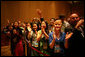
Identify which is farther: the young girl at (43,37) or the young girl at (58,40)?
the young girl at (43,37)

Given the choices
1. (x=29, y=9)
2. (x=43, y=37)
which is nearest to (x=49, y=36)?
(x=43, y=37)

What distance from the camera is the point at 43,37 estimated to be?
1.70 metres

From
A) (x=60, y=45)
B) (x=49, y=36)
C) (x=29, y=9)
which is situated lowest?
(x=60, y=45)

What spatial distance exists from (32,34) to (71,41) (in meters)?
0.67

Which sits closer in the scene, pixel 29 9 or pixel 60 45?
pixel 60 45

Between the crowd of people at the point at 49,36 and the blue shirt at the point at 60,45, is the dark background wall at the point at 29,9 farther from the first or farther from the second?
the blue shirt at the point at 60,45

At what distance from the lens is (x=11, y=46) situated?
2.00 m

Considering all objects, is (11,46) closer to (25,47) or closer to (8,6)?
(25,47)

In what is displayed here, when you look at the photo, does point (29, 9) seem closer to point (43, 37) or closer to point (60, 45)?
point (43, 37)

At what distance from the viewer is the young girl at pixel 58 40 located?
1.55 meters

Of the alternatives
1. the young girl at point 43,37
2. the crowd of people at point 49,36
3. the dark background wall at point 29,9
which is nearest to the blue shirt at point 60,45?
the crowd of people at point 49,36

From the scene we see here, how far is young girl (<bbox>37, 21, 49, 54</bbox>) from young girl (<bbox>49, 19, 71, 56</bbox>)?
129 mm

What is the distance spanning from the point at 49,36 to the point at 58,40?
15 centimetres

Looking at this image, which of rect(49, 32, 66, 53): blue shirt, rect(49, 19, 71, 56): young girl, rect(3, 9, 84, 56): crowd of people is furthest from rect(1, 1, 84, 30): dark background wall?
rect(49, 32, 66, 53): blue shirt
